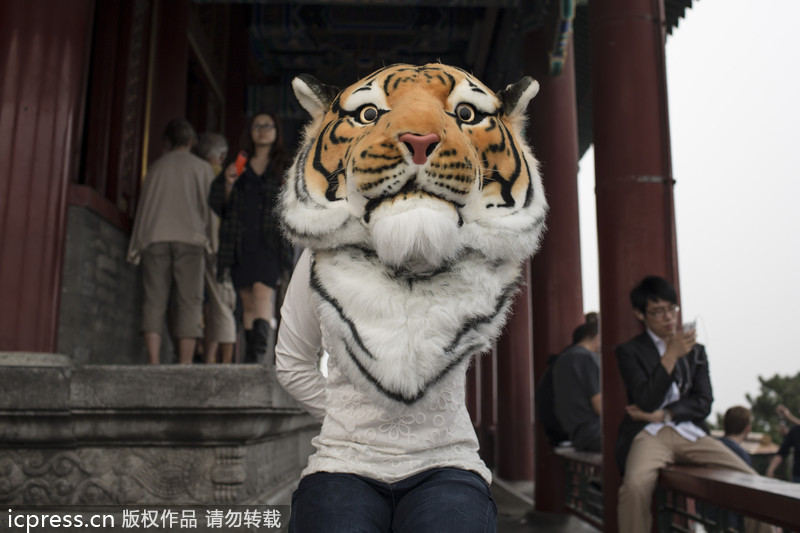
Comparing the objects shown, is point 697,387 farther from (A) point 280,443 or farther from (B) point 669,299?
(A) point 280,443

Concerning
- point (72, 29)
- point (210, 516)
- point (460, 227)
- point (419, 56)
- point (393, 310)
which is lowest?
point (210, 516)

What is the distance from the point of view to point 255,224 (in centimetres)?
415

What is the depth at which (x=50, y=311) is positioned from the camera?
3.92 metres

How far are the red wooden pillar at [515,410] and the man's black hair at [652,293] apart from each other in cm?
471

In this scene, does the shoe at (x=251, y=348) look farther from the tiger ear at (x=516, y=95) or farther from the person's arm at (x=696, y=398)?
the tiger ear at (x=516, y=95)

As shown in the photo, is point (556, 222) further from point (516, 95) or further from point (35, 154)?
point (516, 95)

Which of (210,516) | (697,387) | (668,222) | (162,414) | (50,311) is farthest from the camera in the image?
(668,222)

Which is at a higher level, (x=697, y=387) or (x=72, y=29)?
(x=72, y=29)

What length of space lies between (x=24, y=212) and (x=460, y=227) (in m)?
3.12

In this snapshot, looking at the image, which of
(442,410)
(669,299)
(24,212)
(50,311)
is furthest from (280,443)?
(442,410)

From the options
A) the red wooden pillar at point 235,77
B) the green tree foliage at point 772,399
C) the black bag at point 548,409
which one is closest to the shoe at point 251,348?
the black bag at point 548,409

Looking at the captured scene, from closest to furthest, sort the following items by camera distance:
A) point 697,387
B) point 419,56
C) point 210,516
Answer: point 210,516 → point 697,387 → point 419,56

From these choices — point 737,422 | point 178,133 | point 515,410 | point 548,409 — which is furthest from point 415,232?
point 515,410

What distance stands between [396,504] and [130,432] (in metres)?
2.09
